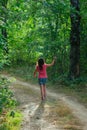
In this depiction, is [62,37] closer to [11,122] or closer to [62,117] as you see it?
[62,117]

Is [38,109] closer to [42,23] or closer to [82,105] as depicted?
[82,105]

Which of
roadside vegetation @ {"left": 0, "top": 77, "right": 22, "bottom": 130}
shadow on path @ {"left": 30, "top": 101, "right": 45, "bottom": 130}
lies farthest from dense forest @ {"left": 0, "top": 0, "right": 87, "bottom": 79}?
roadside vegetation @ {"left": 0, "top": 77, "right": 22, "bottom": 130}

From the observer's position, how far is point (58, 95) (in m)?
15.3

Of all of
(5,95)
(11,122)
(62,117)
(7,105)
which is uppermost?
(5,95)

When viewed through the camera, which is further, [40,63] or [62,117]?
[40,63]

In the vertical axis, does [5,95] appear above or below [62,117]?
above

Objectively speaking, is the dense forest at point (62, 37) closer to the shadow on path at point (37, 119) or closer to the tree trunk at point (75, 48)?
the tree trunk at point (75, 48)

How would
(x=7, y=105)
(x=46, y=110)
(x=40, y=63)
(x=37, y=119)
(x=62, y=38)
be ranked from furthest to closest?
1. (x=62, y=38)
2. (x=40, y=63)
3. (x=46, y=110)
4. (x=37, y=119)
5. (x=7, y=105)

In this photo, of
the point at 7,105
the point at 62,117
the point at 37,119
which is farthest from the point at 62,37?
the point at 7,105

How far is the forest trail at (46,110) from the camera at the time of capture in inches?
406

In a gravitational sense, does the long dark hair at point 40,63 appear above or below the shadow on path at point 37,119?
above

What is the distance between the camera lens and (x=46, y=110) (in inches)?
482

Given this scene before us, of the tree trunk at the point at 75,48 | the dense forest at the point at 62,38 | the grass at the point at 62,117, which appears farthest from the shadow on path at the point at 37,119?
the tree trunk at the point at 75,48

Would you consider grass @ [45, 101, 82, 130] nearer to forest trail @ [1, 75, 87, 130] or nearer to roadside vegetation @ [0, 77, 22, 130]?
forest trail @ [1, 75, 87, 130]
